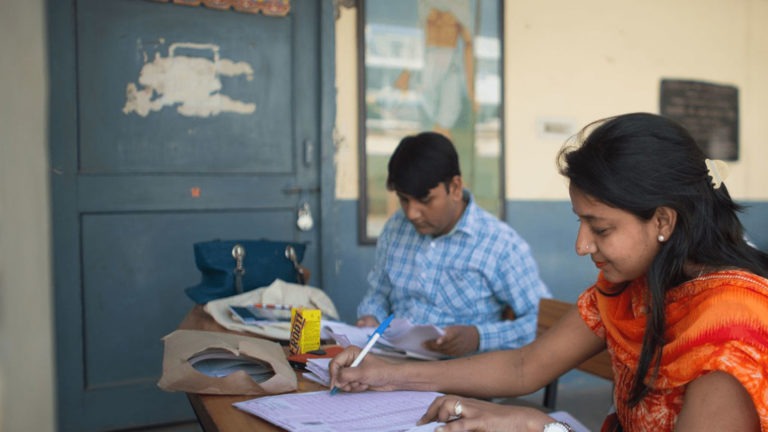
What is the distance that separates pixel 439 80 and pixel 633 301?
8.52 feet

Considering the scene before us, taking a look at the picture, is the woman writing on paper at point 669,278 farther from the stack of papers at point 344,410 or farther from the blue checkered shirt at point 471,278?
the blue checkered shirt at point 471,278

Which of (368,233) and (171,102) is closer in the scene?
(171,102)

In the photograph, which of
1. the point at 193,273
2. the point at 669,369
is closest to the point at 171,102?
the point at 193,273

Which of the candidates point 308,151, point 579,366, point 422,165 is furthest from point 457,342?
point 308,151

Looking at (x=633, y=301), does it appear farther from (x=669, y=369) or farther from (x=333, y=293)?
(x=333, y=293)

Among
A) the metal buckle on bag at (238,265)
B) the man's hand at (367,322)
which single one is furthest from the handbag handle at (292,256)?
the man's hand at (367,322)

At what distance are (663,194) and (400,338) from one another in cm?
78

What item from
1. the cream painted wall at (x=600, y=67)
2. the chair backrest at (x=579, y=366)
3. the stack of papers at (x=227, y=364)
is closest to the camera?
the stack of papers at (x=227, y=364)

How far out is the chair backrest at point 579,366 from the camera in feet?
6.31

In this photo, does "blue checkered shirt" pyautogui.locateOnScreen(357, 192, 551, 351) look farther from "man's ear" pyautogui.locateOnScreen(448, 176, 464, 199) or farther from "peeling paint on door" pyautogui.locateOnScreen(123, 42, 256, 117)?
"peeling paint on door" pyautogui.locateOnScreen(123, 42, 256, 117)

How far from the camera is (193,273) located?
3334mm

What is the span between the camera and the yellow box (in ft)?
5.11

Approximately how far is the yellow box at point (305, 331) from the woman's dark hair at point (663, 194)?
725mm

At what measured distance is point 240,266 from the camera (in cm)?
213
